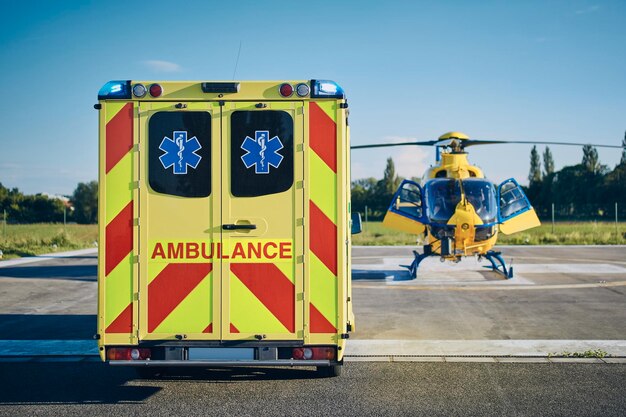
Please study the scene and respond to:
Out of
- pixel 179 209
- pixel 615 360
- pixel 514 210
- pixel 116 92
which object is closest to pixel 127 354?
pixel 179 209

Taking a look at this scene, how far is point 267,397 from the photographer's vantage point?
5.40 m

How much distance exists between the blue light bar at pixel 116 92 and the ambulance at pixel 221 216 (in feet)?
0.04

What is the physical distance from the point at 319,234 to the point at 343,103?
1.14 meters

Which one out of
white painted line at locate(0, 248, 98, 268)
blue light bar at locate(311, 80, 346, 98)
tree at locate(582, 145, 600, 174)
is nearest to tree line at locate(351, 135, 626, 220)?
tree at locate(582, 145, 600, 174)

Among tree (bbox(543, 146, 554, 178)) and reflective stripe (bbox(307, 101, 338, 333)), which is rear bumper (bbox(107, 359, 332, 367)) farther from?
tree (bbox(543, 146, 554, 178))

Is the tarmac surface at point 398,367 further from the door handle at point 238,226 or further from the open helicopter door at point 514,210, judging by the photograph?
the open helicopter door at point 514,210

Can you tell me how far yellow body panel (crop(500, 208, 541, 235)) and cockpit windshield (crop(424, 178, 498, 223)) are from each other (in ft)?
1.94

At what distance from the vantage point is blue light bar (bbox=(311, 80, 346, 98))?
4.99 m

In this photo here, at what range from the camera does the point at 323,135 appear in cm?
500

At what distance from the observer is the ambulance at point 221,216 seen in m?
4.95

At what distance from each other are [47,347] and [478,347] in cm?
542

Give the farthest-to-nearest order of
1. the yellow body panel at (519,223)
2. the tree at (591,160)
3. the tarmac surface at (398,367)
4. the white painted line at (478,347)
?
the tree at (591,160) → the yellow body panel at (519,223) → the white painted line at (478,347) → the tarmac surface at (398,367)

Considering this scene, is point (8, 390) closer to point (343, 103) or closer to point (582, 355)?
point (343, 103)

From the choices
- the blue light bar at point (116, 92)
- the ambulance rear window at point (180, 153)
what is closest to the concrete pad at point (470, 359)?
the ambulance rear window at point (180, 153)
